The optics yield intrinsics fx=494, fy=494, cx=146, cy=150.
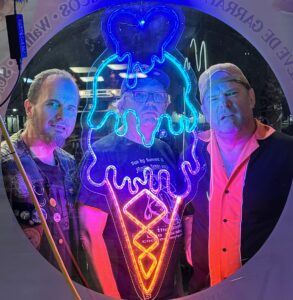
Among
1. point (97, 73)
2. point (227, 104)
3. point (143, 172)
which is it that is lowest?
point (143, 172)

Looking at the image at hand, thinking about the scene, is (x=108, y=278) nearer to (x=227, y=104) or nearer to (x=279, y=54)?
(x=227, y=104)

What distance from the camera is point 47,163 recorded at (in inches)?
133

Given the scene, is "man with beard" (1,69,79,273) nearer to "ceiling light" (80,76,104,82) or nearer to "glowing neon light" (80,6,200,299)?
"ceiling light" (80,76,104,82)

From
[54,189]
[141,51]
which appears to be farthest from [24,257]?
[141,51]

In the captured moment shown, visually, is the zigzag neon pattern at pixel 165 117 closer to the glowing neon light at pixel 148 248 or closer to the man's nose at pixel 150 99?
the man's nose at pixel 150 99

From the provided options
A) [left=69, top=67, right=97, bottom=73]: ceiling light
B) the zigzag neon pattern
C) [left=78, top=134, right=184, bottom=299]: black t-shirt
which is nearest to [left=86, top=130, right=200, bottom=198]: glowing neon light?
[left=78, top=134, right=184, bottom=299]: black t-shirt

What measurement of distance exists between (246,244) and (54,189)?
4.60 feet

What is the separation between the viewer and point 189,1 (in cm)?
335

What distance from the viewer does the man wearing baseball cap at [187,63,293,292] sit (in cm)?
342

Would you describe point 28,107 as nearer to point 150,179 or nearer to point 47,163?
point 47,163

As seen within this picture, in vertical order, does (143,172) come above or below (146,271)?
above

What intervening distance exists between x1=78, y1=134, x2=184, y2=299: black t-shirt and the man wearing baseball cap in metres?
0.23

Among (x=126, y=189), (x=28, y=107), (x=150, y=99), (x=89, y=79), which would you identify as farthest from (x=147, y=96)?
(x=28, y=107)

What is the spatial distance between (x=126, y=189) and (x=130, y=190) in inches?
1.1
